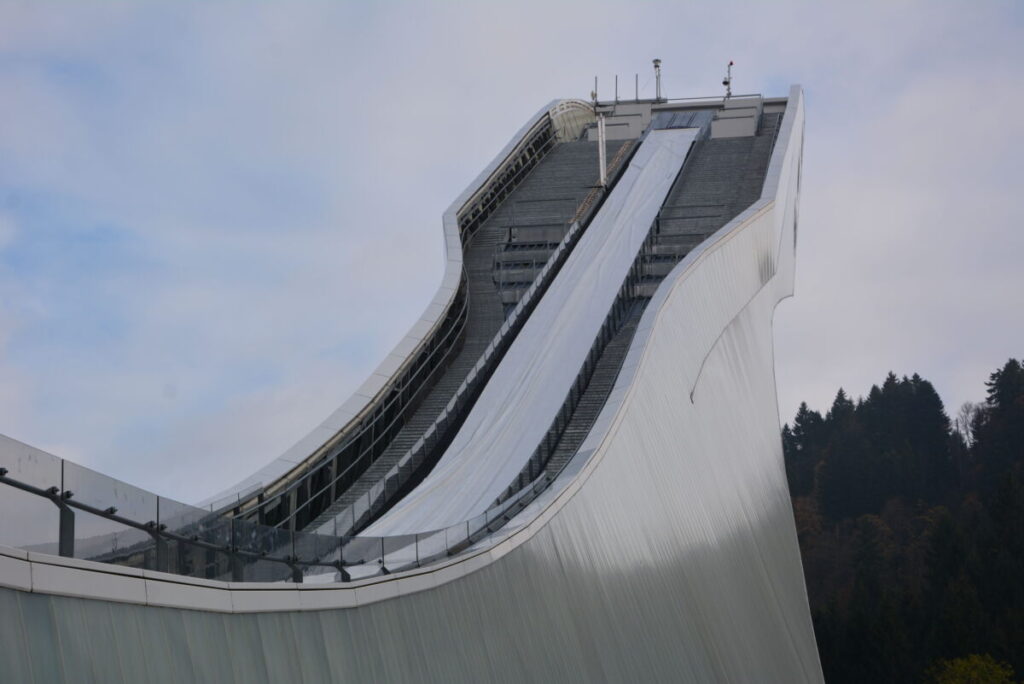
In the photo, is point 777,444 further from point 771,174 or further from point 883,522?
point 883,522

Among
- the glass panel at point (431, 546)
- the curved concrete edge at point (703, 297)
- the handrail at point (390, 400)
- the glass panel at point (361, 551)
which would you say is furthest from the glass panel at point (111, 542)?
the handrail at point (390, 400)

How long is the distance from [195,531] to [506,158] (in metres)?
21.9

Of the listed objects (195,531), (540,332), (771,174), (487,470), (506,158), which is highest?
(506,158)

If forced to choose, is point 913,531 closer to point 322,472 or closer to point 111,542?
point 322,472

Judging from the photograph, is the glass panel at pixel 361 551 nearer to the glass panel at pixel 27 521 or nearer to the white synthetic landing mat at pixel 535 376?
the glass panel at pixel 27 521

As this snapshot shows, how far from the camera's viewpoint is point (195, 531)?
6.07 m

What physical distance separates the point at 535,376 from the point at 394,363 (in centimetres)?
166

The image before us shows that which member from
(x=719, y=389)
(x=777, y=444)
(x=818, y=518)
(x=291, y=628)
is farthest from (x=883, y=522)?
(x=291, y=628)

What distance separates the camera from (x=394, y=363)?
1680cm

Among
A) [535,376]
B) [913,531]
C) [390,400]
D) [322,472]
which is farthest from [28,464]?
[913,531]

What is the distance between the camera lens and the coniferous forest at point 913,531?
3381cm

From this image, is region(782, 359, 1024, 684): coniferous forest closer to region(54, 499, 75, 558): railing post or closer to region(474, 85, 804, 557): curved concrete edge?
region(474, 85, 804, 557): curved concrete edge

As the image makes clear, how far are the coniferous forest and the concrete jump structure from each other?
32.1 ft

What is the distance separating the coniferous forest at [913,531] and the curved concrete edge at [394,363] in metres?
15.6
